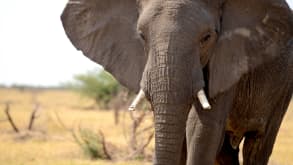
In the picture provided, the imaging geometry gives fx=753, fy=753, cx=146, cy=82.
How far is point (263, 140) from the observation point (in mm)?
7578

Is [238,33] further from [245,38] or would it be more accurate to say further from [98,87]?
[98,87]

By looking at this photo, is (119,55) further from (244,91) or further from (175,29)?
(244,91)

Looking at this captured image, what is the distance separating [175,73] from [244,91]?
190 centimetres

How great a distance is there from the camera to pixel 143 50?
555cm

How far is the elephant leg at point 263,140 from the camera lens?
751cm

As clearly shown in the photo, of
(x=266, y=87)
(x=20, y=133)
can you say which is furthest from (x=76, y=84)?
(x=266, y=87)

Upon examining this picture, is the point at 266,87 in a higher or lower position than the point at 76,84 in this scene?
higher

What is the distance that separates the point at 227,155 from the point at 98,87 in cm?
3145

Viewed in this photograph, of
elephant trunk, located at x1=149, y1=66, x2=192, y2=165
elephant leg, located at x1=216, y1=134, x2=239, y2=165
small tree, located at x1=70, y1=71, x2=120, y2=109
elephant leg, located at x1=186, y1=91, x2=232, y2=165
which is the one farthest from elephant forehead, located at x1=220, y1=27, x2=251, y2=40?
small tree, located at x1=70, y1=71, x2=120, y2=109

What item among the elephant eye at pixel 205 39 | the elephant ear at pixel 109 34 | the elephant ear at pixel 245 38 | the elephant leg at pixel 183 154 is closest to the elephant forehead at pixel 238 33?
the elephant ear at pixel 245 38

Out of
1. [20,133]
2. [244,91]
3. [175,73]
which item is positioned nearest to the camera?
Answer: [175,73]

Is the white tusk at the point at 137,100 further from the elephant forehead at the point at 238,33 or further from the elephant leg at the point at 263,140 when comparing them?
the elephant leg at the point at 263,140

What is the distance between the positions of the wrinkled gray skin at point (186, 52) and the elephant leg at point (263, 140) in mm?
711

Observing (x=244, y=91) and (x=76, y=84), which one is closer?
(x=244, y=91)
